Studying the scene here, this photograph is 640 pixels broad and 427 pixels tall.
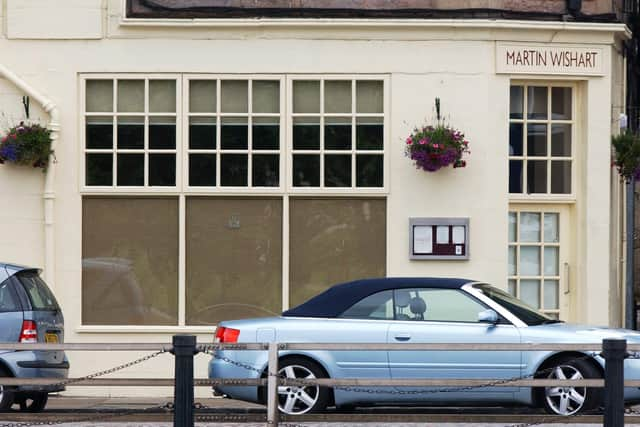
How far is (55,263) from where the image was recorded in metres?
18.0

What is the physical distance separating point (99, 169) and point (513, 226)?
211 inches

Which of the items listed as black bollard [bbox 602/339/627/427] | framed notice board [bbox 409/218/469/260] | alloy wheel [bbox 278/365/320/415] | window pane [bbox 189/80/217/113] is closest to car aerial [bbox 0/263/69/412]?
alloy wheel [bbox 278/365/320/415]

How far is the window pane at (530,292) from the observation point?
1841 cm

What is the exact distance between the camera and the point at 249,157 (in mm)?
18031

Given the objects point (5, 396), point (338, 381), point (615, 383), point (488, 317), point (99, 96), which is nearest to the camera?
point (615, 383)

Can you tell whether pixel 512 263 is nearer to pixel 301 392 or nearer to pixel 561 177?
pixel 561 177

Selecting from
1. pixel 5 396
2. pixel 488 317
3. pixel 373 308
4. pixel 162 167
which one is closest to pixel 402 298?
pixel 373 308

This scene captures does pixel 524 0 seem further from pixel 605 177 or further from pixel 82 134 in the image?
pixel 82 134

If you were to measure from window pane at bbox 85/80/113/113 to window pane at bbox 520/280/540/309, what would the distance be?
5.75 m

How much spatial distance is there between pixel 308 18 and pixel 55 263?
175 inches

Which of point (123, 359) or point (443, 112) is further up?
point (443, 112)

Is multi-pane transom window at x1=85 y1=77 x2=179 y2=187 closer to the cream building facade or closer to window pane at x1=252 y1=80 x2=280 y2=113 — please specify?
the cream building facade

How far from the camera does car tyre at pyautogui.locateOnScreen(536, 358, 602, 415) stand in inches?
521

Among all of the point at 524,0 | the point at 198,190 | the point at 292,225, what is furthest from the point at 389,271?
the point at 524,0
